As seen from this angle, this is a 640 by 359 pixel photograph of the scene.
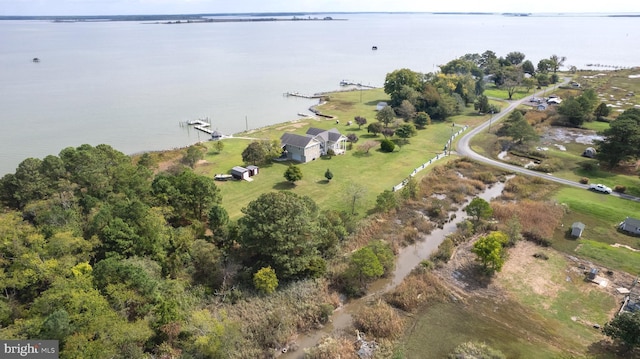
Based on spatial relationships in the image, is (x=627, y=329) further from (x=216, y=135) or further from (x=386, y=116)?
(x=216, y=135)

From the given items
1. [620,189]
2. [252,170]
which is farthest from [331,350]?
[620,189]

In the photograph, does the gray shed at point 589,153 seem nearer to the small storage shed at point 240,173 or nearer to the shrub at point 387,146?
the shrub at point 387,146

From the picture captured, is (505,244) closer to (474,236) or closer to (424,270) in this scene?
(474,236)

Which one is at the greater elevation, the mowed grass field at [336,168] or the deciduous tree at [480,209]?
the mowed grass field at [336,168]

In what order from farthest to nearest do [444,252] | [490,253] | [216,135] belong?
[216,135], [444,252], [490,253]

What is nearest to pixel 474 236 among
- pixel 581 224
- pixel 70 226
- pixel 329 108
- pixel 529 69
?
pixel 581 224

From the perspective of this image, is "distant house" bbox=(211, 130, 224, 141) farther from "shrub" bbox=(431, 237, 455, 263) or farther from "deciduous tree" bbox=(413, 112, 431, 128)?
"shrub" bbox=(431, 237, 455, 263)

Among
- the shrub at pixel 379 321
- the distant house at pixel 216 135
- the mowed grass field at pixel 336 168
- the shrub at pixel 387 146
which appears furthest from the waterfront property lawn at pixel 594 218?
the distant house at pixel 216 135
